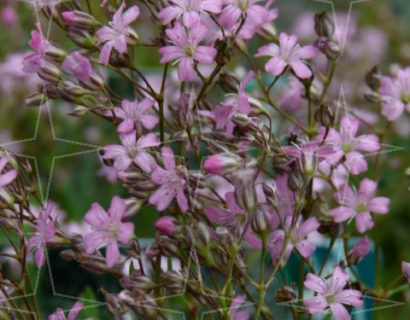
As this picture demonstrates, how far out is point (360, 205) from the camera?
2.01 feet

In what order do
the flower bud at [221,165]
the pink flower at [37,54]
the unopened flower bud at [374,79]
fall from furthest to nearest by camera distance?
the unopened flower bud at [374,79], the pink flower at [37,54], the flower bud at [221,165]

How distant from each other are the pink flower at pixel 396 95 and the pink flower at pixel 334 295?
16 centimetres

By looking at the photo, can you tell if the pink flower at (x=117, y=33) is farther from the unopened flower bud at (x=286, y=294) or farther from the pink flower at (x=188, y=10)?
the unopened flower bud at (x=286, y=294)

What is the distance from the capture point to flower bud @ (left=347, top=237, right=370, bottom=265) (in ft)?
1.97

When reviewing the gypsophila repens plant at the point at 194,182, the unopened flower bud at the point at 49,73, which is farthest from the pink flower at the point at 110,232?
the unopened flower bud at the point at 49,73

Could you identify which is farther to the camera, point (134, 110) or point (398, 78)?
point (398, 78)

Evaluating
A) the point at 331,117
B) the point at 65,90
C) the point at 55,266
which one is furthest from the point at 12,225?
the point at 55,266

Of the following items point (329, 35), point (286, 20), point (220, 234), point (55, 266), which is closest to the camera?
point (220, 234)

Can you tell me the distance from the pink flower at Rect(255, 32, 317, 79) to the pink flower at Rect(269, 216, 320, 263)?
0.33 ft

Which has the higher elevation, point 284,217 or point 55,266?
point 284,217

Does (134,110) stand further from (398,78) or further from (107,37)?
(398,78)

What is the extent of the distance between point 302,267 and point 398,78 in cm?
18

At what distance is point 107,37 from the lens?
1.90 ft

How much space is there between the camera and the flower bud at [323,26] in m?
0.65
